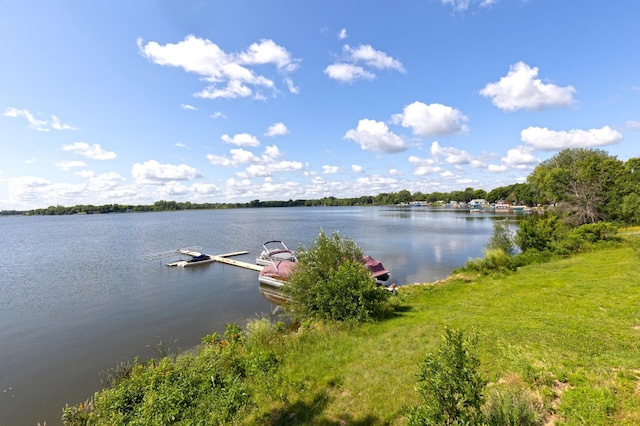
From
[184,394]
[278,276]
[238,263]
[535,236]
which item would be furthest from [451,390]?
[238,263]

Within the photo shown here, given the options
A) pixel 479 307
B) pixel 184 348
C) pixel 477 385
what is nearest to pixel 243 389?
pixel 477 385

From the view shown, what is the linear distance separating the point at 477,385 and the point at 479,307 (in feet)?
34.6

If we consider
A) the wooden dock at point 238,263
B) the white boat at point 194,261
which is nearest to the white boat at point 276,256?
the wooden dock at point 238,263

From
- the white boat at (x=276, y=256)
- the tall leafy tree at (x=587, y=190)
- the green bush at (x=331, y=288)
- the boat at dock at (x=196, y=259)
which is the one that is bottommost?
the boat at dock at (x=196, y=259)

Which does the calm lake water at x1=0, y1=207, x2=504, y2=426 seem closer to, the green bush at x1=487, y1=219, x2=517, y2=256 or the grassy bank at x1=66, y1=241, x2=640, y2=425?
the green bush at x1=487, y1=219, x2=517, y2=256

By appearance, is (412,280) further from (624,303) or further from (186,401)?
(186,401)

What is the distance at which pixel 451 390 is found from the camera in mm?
4430

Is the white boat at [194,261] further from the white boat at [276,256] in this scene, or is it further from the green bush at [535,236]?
the green bush at [535,236]

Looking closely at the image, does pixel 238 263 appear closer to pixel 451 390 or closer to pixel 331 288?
pixel 331 288

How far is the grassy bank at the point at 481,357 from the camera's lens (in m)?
6.43

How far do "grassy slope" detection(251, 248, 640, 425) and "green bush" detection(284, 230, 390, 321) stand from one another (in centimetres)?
101

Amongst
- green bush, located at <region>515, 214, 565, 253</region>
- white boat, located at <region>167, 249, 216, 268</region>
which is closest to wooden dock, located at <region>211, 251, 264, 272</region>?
white boat, located at <region>167, 249, 216, 268</region>

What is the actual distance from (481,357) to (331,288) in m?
6.29

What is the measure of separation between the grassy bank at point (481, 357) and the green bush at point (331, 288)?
0.77 metres
